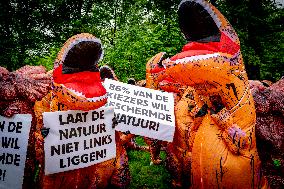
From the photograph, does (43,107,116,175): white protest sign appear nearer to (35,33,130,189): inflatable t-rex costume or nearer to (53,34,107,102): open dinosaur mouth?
(35,33,130,189): inflatable t-rex costume

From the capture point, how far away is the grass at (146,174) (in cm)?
574

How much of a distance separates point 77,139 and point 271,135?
217cm

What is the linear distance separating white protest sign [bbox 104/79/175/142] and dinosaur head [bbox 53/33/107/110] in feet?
2.77

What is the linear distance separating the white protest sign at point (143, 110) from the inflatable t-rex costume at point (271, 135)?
132 cm

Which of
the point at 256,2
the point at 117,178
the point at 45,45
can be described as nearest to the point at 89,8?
the point at 45,45

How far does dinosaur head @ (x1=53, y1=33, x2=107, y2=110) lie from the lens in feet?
11.2

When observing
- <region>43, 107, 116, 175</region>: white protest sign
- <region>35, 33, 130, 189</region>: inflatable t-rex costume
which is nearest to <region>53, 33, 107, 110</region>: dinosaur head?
<region>35, 33, 130, 189</region>: inflatable t-rex costume

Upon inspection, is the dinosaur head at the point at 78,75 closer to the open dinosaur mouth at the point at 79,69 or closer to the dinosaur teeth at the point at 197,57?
the open dinosaur mouth at the point at 79,69

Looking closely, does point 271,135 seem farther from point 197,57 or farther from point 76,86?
point 76,86

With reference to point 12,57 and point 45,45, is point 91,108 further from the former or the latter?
point 45,45

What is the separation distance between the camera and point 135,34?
381 inches

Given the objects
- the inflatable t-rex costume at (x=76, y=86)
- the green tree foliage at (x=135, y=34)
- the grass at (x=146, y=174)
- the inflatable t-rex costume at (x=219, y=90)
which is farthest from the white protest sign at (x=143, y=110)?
the green tree foliage at (x=135, y=34)

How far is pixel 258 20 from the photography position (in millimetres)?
6223

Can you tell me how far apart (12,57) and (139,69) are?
3.63 m
